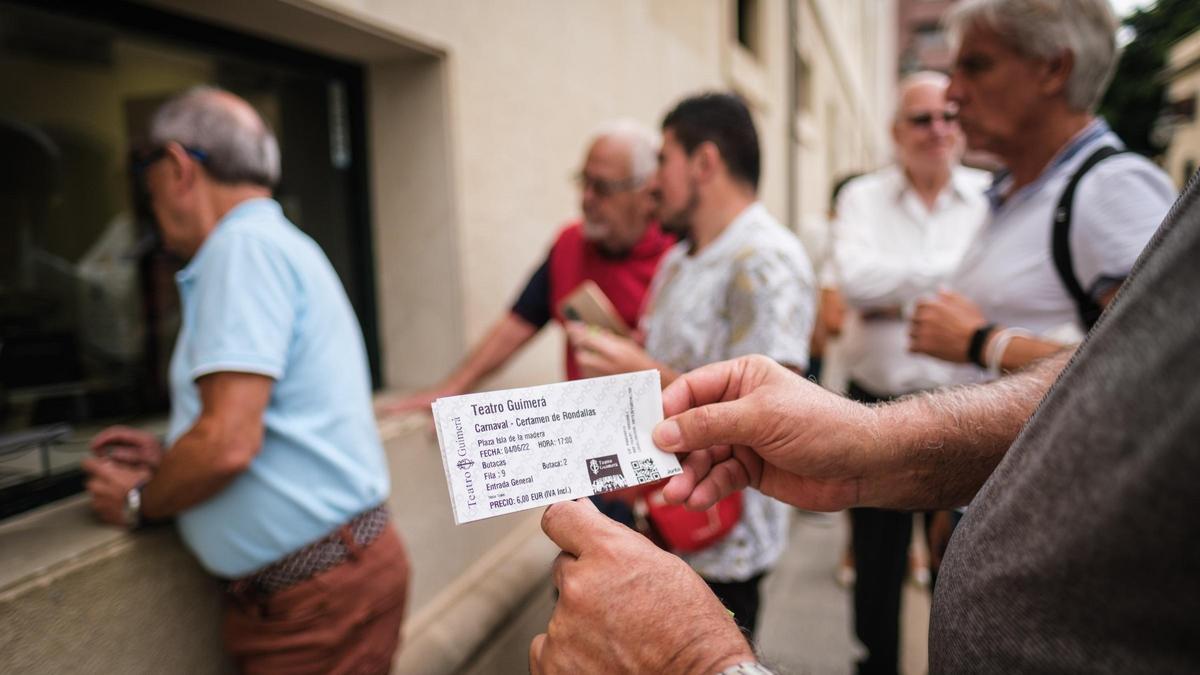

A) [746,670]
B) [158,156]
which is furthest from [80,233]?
[746,670]

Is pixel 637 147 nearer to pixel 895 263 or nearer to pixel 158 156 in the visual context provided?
pixel 895 263

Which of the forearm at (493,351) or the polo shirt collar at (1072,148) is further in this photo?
the forearm at (493,351)

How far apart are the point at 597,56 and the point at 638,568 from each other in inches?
139

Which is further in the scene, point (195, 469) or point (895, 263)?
point (895, 263)

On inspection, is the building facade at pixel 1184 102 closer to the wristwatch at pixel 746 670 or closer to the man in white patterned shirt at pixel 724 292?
the man in white patterned shirt at pixel 724 292

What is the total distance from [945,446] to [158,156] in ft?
6.02

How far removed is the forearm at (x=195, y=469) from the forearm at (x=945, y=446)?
4.13 ft

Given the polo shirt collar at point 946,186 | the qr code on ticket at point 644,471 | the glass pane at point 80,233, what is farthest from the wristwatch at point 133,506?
the polo shirt collar at point 946,186

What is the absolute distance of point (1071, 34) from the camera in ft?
5.36

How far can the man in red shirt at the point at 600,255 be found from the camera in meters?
2.38

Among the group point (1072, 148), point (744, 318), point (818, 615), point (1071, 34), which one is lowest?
point (818, 615)

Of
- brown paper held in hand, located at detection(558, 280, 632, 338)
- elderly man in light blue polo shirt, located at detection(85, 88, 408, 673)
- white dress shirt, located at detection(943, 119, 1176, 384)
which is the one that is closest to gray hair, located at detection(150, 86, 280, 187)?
elderly man in light blue polo shirt, located at detection(85, 88, 408, 673)

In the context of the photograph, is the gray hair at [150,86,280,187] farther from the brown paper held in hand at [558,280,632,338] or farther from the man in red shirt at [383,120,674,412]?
the man in red shirt at [383,120,674,412]

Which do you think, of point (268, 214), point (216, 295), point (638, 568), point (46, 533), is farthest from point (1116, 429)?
point (46, 533)
